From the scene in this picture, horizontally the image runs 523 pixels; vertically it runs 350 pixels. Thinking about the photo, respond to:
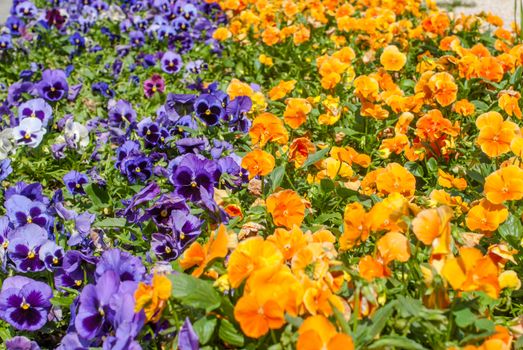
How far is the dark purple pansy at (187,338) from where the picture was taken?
1.58 meters

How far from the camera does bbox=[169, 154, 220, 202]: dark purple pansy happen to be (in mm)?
2385

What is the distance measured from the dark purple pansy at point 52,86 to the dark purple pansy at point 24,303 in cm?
184

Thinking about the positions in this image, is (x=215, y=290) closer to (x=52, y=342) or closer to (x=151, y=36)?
(x=52, y=342)

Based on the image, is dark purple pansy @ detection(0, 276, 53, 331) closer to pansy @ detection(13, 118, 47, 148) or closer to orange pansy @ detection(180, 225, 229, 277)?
orange pansy @ detection(180, 225, 229, 277)

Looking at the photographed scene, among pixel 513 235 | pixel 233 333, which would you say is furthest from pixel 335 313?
pixel 513 235

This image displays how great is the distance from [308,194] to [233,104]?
0.68 metres

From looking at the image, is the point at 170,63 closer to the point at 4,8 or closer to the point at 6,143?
the point at 6,143

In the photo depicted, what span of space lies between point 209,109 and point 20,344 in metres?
1.50

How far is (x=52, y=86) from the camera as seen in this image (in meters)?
3.73

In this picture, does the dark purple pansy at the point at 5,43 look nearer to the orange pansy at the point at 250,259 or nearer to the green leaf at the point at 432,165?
the green leaf at the point at 432,165

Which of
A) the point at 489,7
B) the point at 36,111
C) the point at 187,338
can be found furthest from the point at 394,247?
the point at 489,7

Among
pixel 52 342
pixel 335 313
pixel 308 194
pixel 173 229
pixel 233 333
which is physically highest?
pixel 335 313

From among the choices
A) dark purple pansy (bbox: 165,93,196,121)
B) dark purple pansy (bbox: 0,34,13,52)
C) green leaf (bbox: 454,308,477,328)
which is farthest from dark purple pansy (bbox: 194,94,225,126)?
dark purple pansy (bbox: 0,34,13,52)

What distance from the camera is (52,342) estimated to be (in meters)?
2.23
